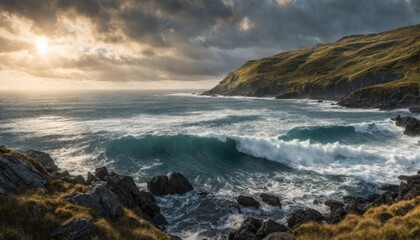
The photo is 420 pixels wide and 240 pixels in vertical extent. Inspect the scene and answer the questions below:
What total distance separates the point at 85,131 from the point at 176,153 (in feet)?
95.6

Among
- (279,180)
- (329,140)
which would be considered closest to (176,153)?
(279,180)

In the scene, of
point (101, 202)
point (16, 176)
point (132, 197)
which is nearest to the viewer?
point (101, 202)

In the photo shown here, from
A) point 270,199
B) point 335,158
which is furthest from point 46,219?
point 335,158

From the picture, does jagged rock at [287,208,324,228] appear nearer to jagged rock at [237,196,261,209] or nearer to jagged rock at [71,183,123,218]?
jagged rock at [237,196,261,209]

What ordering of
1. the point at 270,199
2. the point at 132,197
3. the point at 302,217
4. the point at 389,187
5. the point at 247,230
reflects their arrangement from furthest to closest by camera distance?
the point at 389,187
the point at 270,199
the point at 132,197
the point at 302,217
the point at 247,230

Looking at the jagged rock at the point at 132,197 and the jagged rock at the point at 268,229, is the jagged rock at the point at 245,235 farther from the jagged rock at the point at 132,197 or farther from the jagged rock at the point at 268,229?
the jagged rock at the point at 132,197

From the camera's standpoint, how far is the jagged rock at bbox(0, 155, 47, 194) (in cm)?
1783

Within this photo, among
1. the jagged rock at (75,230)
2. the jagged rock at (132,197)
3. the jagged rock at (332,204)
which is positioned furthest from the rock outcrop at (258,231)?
the jagged rock at (332,204)

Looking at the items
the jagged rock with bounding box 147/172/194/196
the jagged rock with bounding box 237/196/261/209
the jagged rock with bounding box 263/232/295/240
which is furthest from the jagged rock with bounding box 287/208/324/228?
the jagged rock with bounding box 147/172/194/196

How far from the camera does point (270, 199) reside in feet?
89.6

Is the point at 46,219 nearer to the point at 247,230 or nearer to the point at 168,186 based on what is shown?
the point at 247,230

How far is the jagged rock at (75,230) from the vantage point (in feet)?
45.9

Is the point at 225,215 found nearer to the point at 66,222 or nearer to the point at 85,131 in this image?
the point at 66,222

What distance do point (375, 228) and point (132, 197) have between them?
16.9 meters
